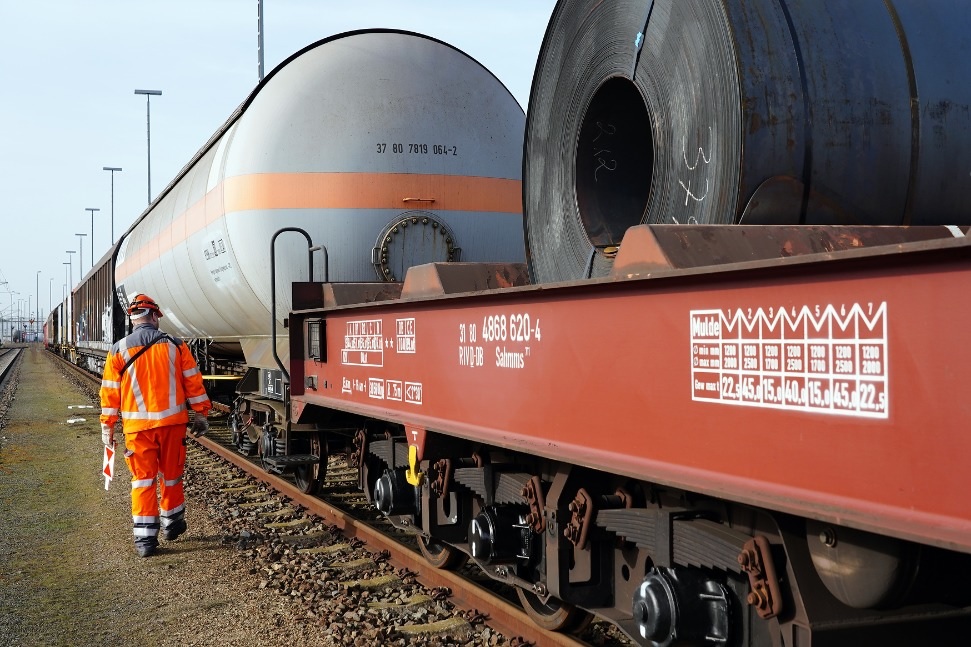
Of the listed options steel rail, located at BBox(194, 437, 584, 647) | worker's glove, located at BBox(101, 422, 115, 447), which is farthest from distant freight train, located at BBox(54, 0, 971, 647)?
worker's glove, located at BBox(101, 422, 115, 447)

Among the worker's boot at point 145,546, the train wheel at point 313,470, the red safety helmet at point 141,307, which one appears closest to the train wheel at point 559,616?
the worker's boot at point 145,546

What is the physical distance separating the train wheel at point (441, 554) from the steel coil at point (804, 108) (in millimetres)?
2872

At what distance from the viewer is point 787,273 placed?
7.72ft

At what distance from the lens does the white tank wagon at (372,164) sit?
7918 mm

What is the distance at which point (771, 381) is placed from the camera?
2.43 meters

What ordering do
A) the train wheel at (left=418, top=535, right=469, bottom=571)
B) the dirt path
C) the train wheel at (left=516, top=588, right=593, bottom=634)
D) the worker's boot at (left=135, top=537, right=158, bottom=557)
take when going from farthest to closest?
the worker's boot at (left=135, top=537, right=158, bottom=557) < the train wheel at (left=418, top=535, right=469, bottom=571) < the dirt path < the train wheel at (left=516, top=588, right=593, bottom=634)

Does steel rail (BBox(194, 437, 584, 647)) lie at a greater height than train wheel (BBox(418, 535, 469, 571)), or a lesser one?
lesser

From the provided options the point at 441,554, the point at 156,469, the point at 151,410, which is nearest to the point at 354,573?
the point at 441,554

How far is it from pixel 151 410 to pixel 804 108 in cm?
546

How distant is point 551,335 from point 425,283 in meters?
1.55

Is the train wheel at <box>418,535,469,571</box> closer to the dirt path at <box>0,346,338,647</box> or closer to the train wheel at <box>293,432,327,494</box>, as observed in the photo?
the dirt path at <box>0,346,338,647</box>

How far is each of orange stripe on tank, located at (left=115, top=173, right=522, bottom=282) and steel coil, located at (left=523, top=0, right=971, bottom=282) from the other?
427 centimetres

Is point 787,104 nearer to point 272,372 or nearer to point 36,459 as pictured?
point 272,372

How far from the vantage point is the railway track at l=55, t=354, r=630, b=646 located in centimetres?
492
